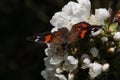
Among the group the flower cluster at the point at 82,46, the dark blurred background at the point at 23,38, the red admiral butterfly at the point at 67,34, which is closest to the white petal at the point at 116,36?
the flower cluster at the point at 82,46

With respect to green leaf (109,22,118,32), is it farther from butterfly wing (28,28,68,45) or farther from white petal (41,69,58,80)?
white petal (41,69,58,80)

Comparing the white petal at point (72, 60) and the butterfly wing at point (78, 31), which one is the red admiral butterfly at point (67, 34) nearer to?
the butterfly wing at point (78, 31)

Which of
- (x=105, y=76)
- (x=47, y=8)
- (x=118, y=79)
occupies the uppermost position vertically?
(x=47, y=8)

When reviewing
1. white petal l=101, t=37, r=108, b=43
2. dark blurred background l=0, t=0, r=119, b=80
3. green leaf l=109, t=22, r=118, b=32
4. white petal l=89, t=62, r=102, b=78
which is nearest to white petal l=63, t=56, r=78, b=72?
white petal l=89, t=62, r=102, b=78

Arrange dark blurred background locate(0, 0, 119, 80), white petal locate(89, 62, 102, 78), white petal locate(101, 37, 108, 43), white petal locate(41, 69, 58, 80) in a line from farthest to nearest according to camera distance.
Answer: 1. dark blurred background locate(0, 0, 119, 80)
2. white petal locate(41, 69, 58, 80)
3. white petal locate(101, 37, 108, 43)
4. white petal locate(89, 62, 102, 78)

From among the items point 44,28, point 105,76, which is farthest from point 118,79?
point 44,28

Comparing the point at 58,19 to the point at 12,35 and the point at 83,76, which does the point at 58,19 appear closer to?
the point at 83,76
